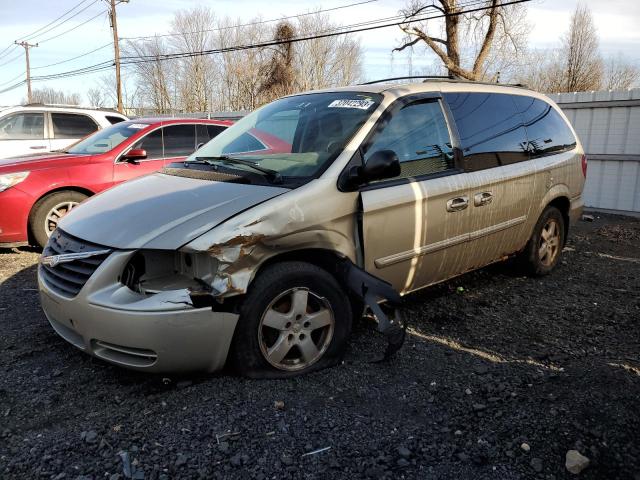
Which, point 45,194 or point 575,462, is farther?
point 45,194

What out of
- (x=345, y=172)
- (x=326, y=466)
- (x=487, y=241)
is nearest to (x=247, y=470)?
(x=326, y=466)

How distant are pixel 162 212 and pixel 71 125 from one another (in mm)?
7990

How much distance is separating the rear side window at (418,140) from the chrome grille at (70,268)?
1.78m

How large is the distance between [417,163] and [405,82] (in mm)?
775

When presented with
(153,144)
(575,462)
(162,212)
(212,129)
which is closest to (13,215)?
(153,144)

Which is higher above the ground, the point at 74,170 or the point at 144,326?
the point at 74,170

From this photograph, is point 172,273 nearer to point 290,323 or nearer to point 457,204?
point 290,323

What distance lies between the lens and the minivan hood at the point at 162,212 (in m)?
2.82

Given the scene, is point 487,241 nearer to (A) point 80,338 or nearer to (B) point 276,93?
(A) point 80,338

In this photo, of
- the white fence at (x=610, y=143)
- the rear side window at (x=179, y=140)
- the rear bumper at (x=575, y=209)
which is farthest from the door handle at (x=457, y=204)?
the white fence at (x=610, y=143)

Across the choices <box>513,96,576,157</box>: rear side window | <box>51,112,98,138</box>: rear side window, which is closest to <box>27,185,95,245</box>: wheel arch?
<box>51,112,98,138</box>: rear side window

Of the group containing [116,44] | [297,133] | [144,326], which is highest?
[116,44]

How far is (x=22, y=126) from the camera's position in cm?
962

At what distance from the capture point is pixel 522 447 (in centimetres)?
247
